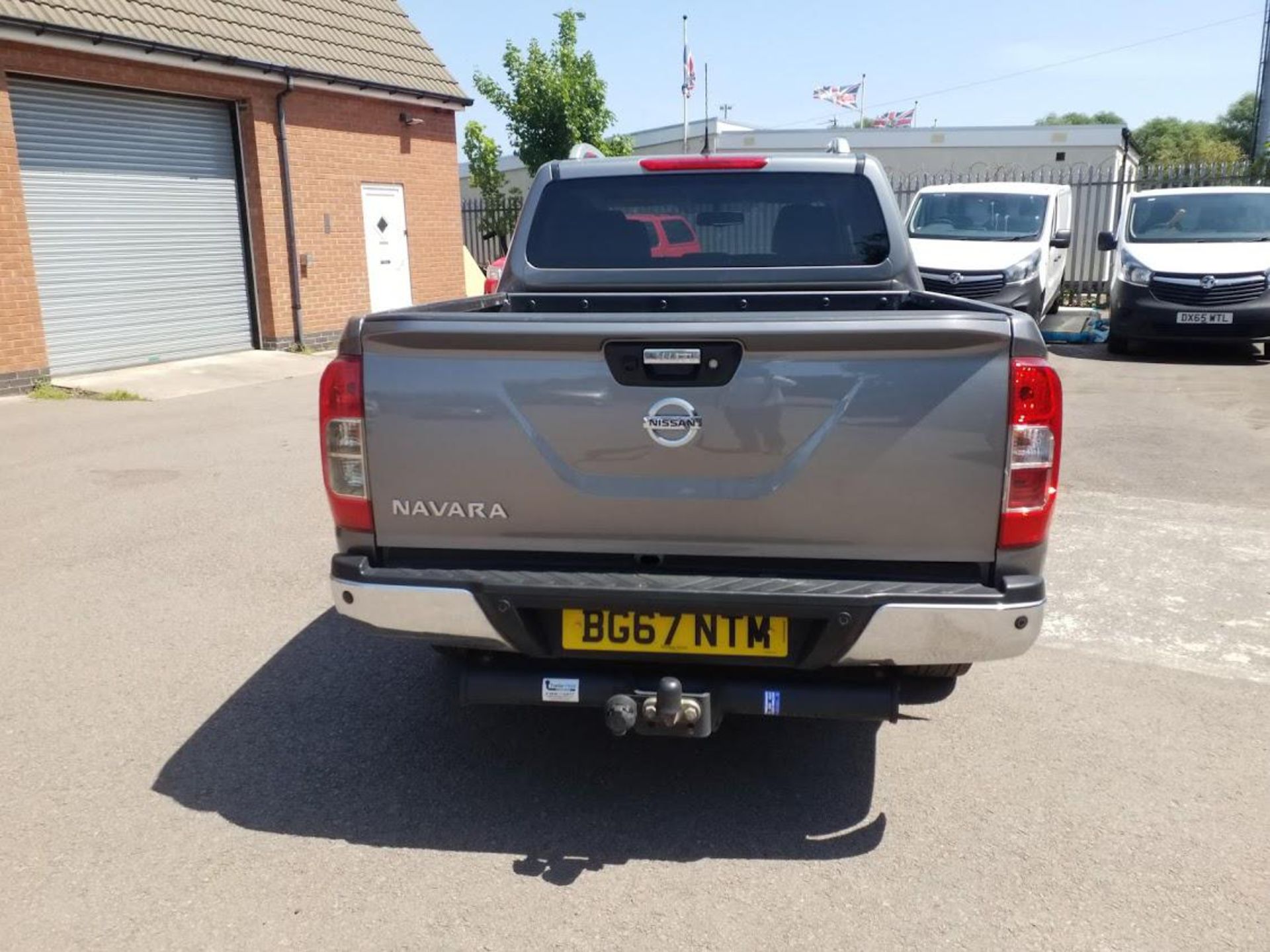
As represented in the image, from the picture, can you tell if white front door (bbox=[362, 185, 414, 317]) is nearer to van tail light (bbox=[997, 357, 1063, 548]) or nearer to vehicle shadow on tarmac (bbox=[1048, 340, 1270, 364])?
vehicle shadow on tarmac (bbox=[1048, 340, 1270, 364])

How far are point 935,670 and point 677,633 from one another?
2.72ft

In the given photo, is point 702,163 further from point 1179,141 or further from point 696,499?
point 1179,141

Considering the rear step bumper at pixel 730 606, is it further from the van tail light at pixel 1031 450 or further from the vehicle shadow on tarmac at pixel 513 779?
the vehicle shadow on tarmac at pixel 513 779

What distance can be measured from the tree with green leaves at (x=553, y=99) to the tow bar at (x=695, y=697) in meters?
20.6

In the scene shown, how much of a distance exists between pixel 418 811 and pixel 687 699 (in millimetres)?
964

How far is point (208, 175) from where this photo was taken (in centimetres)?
1413

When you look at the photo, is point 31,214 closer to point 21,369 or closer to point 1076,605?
point 21,369

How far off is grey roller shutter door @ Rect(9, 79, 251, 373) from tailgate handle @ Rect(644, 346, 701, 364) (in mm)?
11175

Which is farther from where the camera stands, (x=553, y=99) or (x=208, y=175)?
(x=553, y=99)

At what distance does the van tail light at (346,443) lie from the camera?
3088mm

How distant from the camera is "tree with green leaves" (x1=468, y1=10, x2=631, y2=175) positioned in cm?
2242

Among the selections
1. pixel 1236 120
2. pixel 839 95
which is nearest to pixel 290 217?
pixel 839 95


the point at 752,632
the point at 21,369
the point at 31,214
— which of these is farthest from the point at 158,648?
the point at 31,214

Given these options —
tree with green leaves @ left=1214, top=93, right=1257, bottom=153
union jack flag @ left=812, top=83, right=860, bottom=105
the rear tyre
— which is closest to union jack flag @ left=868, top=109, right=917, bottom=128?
union jack flag @ left=812, top=83, right=860, bottom=105
